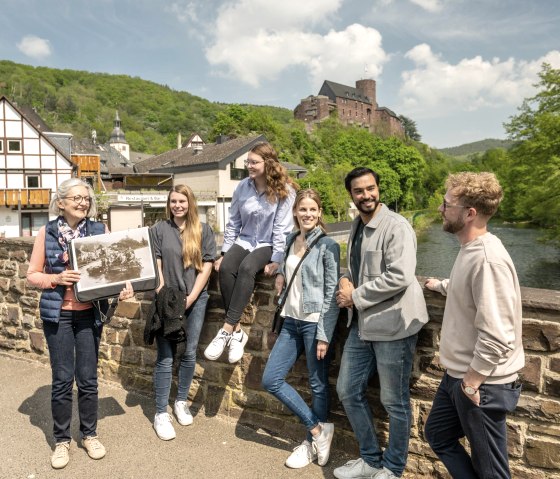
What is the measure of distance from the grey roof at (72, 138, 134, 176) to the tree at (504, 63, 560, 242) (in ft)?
145

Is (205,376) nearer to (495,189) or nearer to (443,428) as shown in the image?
(443,428)

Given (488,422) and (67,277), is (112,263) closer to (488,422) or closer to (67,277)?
(67,277)

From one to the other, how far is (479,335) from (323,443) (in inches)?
66.7

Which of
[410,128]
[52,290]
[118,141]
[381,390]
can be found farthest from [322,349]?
[410,128]

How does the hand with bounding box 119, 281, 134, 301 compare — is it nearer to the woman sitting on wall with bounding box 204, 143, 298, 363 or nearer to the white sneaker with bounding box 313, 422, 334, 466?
the woman sitting on wall with bounding box 204, 143, 298, 363

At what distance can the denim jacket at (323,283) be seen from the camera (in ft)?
10.8

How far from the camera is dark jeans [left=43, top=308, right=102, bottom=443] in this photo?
3451 millimetres

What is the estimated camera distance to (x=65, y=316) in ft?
11.3

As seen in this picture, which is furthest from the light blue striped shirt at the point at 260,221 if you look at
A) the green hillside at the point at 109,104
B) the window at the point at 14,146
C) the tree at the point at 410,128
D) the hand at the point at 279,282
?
the tree at the point at 410,128

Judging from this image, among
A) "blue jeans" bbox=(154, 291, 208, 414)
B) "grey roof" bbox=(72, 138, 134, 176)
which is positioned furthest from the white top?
"grey roof" bbox=(72, 138, 134, 176)

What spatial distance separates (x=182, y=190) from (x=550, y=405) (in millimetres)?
2976

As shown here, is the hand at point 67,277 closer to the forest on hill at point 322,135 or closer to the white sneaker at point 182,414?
the white sneaker at point 182,414

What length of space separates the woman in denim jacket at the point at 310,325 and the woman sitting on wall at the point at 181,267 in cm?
81

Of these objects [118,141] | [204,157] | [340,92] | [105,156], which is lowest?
[204,157]
